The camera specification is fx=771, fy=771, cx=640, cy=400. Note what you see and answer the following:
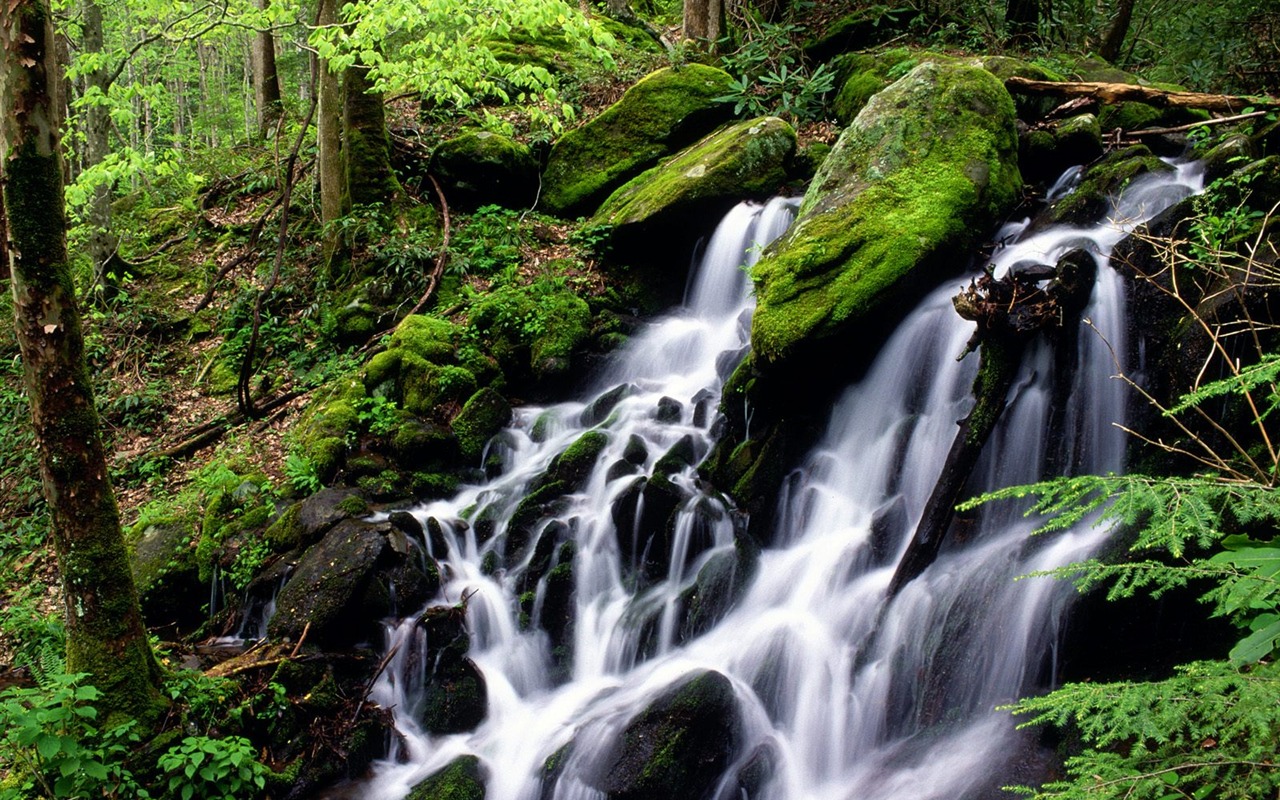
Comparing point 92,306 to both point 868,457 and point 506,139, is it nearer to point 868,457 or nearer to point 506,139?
point 506,139

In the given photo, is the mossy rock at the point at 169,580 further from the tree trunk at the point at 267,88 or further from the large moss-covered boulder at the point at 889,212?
the tree trunk at the point at 267,88

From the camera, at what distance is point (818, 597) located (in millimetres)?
6078

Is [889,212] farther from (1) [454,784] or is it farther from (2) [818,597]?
(1) [454,784]

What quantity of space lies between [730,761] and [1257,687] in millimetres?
3643

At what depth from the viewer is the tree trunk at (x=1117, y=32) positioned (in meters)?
11.1

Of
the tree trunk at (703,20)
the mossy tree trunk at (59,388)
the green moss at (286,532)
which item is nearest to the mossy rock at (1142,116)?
the tree trunk at (703,20)

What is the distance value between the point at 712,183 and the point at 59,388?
7.25 m

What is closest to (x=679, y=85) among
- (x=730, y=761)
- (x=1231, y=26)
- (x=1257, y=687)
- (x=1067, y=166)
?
(x=1067, y=166)

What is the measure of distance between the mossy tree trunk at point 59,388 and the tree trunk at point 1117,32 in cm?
1290

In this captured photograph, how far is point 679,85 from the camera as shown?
11.6 meters

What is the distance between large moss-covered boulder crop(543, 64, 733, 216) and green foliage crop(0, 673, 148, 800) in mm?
8516

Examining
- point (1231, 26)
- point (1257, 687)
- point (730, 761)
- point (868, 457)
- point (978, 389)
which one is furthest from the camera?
point (1231, 26)

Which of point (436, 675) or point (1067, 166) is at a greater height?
point (1067, 166)

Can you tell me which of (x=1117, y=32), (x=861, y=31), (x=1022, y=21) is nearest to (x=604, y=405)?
(x=861, y=31)
